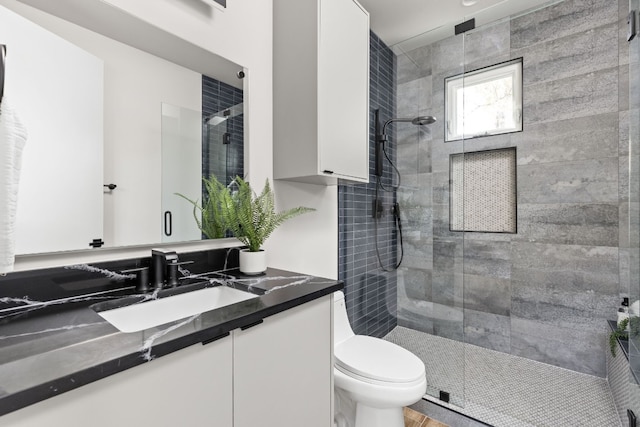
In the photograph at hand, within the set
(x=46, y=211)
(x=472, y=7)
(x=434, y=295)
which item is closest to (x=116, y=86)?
(x=46, y=211)

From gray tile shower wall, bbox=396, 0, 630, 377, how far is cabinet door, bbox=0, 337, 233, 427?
5.65 ft

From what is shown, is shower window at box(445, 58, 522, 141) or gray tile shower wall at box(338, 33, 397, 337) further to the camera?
shower window at box(445, 58, 522, 141)

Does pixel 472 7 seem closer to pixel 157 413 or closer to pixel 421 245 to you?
pixel 421 245

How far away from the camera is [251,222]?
1341mm

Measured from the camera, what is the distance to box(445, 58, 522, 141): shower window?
2.41 m

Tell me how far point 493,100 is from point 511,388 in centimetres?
214

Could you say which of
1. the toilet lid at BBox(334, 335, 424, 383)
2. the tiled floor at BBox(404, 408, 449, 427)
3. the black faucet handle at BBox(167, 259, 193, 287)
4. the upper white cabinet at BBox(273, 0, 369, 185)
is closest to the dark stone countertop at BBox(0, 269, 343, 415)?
the black faucet handle at BBox(167, 259, 193, 287)

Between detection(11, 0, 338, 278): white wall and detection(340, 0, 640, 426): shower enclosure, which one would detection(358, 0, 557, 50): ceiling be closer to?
detection(340, 0, 640, 426): shower enclosure

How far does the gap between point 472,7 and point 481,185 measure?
4.26 ft

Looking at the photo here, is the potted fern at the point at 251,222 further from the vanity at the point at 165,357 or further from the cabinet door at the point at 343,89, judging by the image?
the cabinet door at the point at 343,89

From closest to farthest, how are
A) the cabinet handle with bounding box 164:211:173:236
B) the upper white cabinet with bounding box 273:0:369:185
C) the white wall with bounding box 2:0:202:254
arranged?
the white wall with bounding box 2:0:202:254 < the cabinet handle with bounding box 164:211:173:236 < the upper white cabinet with bounding box 273:0:369:185

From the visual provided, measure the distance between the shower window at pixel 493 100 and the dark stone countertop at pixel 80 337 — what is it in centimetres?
209

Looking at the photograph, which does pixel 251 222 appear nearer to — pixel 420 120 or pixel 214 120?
pixel 214 120

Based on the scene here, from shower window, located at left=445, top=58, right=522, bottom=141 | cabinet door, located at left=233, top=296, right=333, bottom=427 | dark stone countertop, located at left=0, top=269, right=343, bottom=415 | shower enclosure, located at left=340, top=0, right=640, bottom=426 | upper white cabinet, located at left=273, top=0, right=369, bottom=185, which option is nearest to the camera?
dark stone countertop, located at left=0, top=269, right=343, bottom=415
